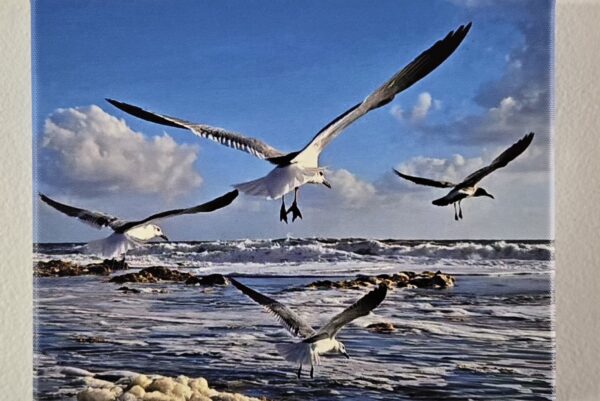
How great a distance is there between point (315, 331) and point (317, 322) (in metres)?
0.02

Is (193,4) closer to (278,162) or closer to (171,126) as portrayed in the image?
(171,126)

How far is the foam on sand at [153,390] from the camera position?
1.47 meters

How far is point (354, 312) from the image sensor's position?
149 cm

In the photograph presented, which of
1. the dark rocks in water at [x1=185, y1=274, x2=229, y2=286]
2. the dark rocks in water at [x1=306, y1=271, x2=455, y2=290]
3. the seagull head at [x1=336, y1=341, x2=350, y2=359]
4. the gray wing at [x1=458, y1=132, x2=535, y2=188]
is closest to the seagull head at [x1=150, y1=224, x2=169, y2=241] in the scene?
the dark rocks in water at [x1=185, y1=274, x2=229, y2=286]

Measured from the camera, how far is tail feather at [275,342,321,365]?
1.49 metres

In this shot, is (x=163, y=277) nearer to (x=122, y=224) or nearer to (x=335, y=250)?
(x=122, y=224)

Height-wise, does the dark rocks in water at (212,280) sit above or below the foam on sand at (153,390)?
above

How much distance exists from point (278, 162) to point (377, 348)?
438 millimetres

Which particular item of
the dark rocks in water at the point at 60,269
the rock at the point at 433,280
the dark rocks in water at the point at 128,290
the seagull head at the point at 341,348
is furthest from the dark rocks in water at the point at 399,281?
the dark rocks in water at the point at 60,269

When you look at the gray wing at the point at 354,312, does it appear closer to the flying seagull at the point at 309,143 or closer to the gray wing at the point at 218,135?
the flying seagull at the point at 309,143

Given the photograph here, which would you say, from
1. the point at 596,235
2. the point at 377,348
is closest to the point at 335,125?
the point at 377,348

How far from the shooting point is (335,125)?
4.87ft

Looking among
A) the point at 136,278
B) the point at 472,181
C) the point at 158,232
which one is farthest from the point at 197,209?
the point at 472,181

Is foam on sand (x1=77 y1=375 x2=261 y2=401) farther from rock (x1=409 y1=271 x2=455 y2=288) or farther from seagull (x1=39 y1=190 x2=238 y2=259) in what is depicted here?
rock (x1=409 y1=271 x2=455 y2=288)
